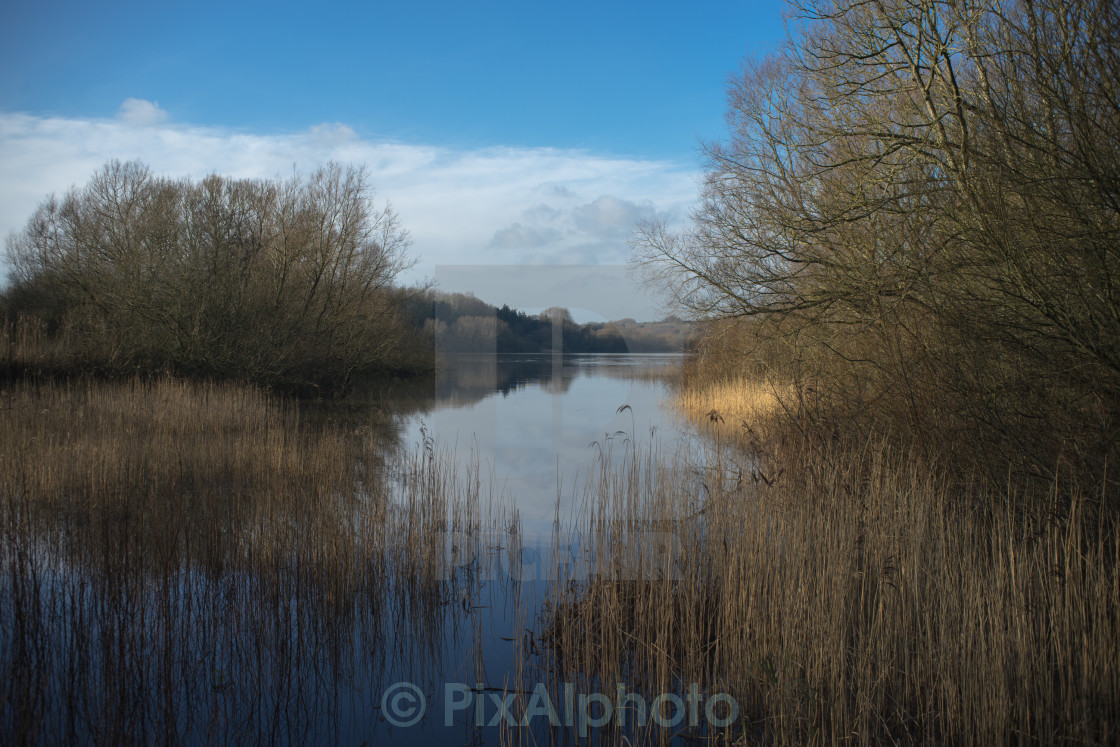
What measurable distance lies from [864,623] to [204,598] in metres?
3.92

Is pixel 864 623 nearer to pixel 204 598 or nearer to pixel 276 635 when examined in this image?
pixel 276 635

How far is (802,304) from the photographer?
24.9 ft

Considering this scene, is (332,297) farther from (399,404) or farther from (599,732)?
(599,732)

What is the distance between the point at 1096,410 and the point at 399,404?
1565 centimetres

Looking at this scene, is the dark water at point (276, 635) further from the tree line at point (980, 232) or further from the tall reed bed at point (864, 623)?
the tree line at point (980, 232)

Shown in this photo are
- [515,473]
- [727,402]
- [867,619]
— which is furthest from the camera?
[727,402]

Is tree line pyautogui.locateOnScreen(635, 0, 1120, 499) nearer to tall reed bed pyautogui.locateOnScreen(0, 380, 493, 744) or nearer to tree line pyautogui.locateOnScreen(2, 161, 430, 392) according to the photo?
tall reed bed pyautogui.locateOnScreen(0, 380, 493, 744)

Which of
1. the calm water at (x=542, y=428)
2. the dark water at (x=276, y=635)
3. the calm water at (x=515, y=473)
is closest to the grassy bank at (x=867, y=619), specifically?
the calm water at (x=515, y=473)

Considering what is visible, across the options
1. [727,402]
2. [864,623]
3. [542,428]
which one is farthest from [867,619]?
[727,402]

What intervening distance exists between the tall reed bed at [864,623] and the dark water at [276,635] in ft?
1.43

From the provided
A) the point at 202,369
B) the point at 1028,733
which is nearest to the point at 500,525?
the point at 1028,733

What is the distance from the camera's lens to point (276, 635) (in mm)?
3598

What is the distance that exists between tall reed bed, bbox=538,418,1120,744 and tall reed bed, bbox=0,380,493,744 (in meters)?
1.15

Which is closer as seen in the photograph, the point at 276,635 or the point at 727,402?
the point at 276,635
